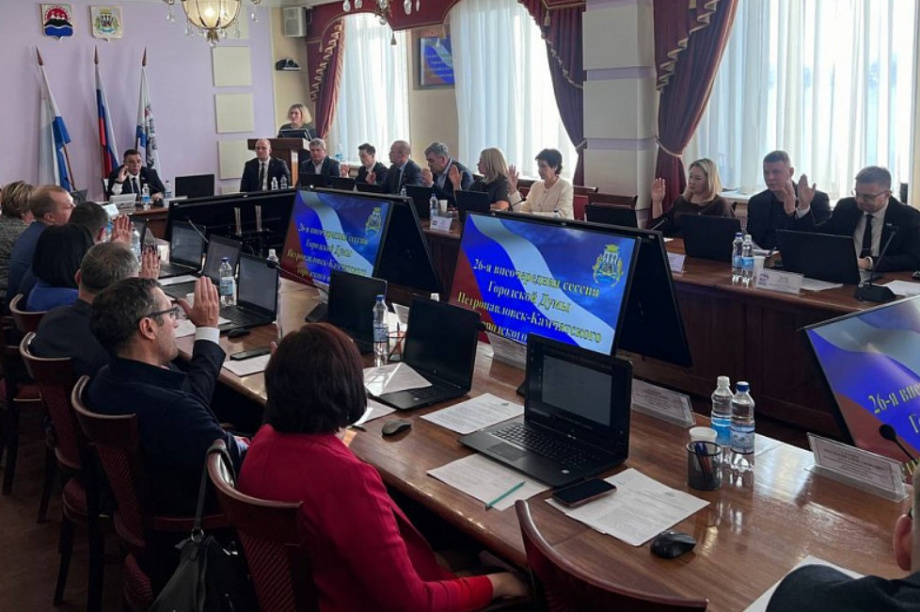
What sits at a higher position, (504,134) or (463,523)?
(504,134)

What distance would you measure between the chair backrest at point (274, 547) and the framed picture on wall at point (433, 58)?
7571 mm

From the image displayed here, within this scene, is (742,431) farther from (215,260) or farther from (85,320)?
(215,260)

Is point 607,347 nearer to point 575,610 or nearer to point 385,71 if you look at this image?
point 575,610

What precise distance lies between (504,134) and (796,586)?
7.29 m

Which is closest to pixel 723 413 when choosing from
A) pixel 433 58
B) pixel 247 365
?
pixel 247 365

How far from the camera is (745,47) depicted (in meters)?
6.07

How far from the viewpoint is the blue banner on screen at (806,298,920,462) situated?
1.91 meters

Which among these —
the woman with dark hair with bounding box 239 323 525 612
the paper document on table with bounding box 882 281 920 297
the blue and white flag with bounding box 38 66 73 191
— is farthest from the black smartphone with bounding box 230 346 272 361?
the blue and white flag with bounding box 38 66 73 191

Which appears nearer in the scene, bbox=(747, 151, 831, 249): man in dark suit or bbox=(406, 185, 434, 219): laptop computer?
bbox=(747, 151, 831, 249): man in dark suit

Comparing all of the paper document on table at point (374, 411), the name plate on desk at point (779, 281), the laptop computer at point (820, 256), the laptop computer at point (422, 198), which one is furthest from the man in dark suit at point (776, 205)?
the paper document on table at point (374, 411)

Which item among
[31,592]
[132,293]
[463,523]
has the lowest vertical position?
[31,592]

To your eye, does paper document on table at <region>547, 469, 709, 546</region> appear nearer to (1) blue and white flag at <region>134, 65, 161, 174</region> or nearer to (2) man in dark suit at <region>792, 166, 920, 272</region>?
(2) man in dark suit at <region>792, 166, 920, 272</region>

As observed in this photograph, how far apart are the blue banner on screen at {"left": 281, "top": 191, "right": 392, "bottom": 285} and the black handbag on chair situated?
173 centimetres

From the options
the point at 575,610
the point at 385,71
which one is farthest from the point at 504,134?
the point at 575,610
